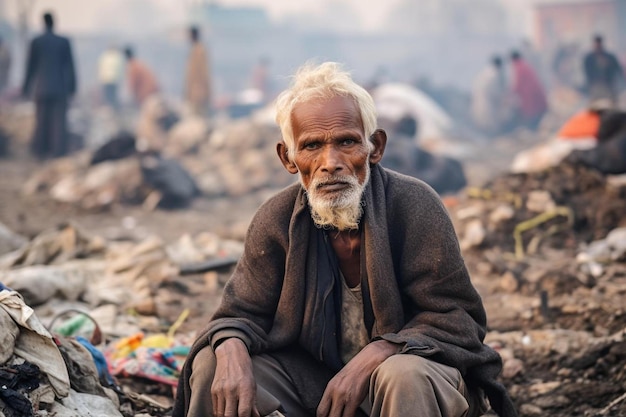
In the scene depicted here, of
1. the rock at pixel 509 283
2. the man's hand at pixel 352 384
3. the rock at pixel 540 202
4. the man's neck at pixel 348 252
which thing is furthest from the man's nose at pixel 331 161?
the rock at pixel 540 202

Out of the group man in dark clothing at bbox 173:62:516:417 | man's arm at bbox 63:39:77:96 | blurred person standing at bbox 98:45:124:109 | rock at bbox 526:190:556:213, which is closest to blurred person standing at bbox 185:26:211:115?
man's arm at bbox 63:39:77:96

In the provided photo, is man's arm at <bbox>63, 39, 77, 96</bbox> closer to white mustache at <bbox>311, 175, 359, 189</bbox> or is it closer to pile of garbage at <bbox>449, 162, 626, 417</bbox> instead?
pile of garbage at <bbox>449, 162, 626, 417</bbox>

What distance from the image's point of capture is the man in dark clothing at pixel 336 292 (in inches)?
99.6

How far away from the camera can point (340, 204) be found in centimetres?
263

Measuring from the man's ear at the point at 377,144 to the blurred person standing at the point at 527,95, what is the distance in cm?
1549

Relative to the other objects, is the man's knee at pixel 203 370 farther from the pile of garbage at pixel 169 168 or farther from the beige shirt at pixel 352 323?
the pile of garbage at pixel 169 168

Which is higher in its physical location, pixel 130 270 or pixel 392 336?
pixel 392 336

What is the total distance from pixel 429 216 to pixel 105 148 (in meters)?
8.31

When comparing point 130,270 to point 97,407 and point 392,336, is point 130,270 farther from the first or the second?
point 392,336

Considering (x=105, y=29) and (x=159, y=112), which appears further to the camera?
(x=105, y=29)

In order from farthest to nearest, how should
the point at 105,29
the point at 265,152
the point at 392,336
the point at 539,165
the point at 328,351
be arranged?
the point at 105,29, the point at 265,152, the point at 539,165, the point at 328,351, the point at 392,336

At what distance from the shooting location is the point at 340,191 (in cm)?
265

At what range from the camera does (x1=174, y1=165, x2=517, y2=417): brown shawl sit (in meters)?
2.58

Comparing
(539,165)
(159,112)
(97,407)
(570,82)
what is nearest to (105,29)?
(570,82)
